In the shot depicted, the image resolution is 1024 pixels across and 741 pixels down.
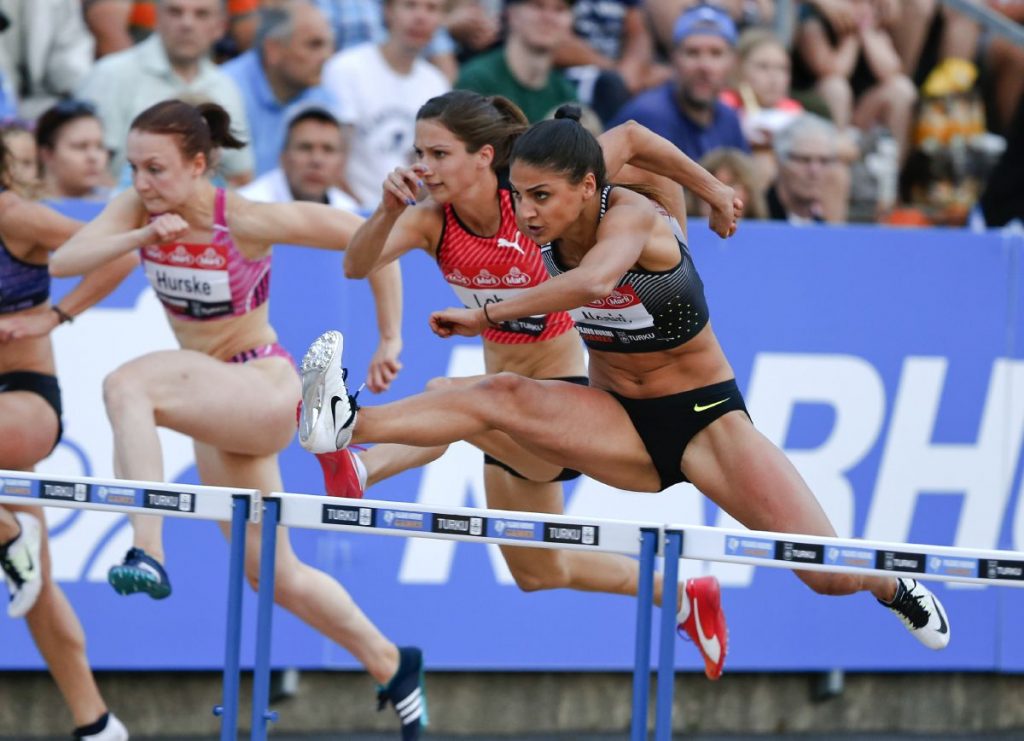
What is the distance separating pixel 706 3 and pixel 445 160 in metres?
4.66

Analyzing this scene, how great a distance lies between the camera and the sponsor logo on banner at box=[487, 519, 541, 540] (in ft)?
16.4

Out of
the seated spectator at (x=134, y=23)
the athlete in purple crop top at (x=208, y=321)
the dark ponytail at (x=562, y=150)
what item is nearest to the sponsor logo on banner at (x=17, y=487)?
Answer: the athlete in purple crop top at (x=208, y=321)

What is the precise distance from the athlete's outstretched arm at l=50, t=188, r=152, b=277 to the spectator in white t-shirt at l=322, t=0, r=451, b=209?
7.69ft

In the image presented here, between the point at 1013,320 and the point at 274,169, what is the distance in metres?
3.80

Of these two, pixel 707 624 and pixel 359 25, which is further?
pixel 359 25

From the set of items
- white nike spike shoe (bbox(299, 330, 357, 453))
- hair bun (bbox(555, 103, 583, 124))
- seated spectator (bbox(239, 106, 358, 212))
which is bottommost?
white nike spike shoe (bbox(299, 330, 357, 453))

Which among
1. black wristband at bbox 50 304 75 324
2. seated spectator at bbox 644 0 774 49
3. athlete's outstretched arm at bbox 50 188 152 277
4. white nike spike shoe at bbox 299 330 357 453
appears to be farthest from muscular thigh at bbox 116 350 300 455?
seated spectator at bbox 644 0 774 49

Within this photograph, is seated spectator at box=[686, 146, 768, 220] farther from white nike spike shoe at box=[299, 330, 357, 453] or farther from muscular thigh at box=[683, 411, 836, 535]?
white nike spike shoe at box=[299, 330, 357, 453]

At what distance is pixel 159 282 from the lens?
659 centimetres

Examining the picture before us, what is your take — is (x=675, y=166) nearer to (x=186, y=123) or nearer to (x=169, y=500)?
(x=186, y=123)

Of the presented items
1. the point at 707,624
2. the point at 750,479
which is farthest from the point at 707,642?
the point at 750,479

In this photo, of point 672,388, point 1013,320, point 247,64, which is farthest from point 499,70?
point 672,388

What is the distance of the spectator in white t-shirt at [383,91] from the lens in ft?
29.4

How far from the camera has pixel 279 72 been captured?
892 centimetres
